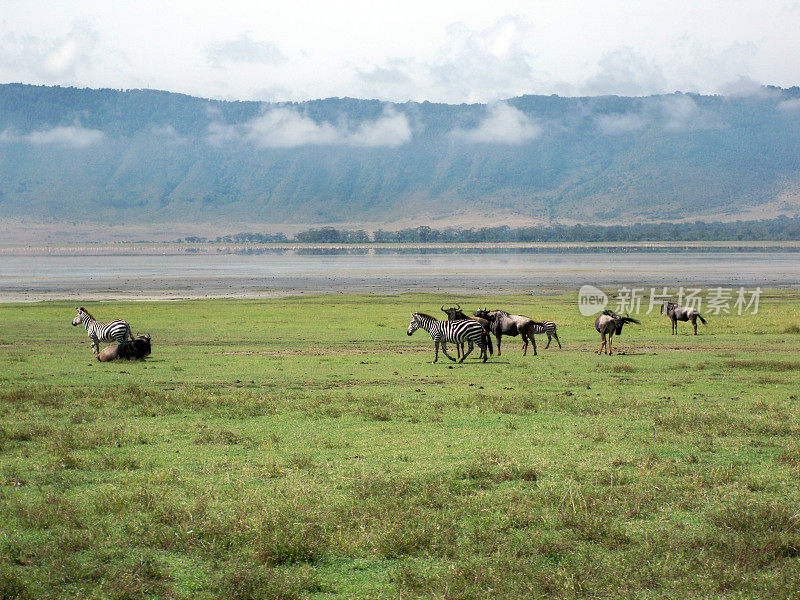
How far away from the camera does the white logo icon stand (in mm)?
43013

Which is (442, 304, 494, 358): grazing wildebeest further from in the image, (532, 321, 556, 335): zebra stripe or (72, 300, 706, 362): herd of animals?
(532, 321, 556, 335): zebra stripe

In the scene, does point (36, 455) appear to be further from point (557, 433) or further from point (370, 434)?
point (557, 433)

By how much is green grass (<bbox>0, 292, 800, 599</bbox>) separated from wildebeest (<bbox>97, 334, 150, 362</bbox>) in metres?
2.57

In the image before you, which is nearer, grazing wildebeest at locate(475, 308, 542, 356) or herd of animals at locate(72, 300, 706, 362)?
herd of animals at locate(72, 300, 706, 362)

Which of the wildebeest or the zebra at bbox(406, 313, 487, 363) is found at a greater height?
the zebra at bbox(406, 313, 487, 363)

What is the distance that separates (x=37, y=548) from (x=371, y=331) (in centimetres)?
2650

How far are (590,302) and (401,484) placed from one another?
41438 millimetres

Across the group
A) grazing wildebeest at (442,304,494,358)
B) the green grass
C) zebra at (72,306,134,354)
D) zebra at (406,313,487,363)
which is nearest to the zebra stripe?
grazing wildebeest at (442,304,494,358)

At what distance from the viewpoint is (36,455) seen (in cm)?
1119

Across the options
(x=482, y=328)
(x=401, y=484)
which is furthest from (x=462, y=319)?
(x=401, y=484)

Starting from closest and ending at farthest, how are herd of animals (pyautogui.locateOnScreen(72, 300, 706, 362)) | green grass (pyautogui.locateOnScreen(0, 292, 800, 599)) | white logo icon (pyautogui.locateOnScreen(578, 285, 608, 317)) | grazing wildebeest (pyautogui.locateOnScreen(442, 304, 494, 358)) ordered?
green grass (pyautogui.locateOnScreen(0, 292, 800, 599)), herd of animals (pyautogui.locateOnScreen(72, 300, 706, 362)), grazing wildebeest (pyautogui.locateOnScreen(442, 304, 494, 358)), white logo icon (pyautogui.locateOnScreen(578, 285, 608, 317))

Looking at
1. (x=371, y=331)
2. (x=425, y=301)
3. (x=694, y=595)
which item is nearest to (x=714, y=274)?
(x=425, y=301)

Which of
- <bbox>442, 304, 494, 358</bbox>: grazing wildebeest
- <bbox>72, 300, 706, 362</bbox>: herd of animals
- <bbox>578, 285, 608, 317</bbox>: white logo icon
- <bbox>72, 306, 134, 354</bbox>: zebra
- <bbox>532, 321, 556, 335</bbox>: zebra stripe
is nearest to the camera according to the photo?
<bbox>72, 300, 706, 362</bbox>: herd of animals

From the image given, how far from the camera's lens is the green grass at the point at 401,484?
7.02 metres
